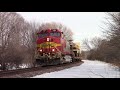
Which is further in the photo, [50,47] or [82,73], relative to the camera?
[50,47]

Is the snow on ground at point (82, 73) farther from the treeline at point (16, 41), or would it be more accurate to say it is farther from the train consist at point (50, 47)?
the treeline at point (16, 41)

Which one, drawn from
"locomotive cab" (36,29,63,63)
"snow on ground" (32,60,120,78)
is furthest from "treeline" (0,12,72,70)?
"snow on ground" (32,60,120,78)

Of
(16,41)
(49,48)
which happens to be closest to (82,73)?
(49,48)

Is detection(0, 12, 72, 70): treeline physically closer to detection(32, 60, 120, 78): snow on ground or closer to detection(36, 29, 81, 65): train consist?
detection(36, 29, 81, 65): train consist

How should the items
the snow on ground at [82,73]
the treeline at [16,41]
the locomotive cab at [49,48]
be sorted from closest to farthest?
the snow on ground at [82,73] < the locomotive cab at [49,48] < the treeline at [16,41]

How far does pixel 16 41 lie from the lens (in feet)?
132

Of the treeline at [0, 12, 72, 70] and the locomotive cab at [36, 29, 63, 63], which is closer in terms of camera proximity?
the locomotive cab at [36, 29, 63, 63]

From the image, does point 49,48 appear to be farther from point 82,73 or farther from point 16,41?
point 16,41

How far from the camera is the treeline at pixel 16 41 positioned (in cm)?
3094

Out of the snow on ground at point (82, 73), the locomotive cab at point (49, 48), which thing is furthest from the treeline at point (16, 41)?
the snow on ground at point (82, 73)

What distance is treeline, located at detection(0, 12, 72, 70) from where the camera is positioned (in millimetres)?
30936
